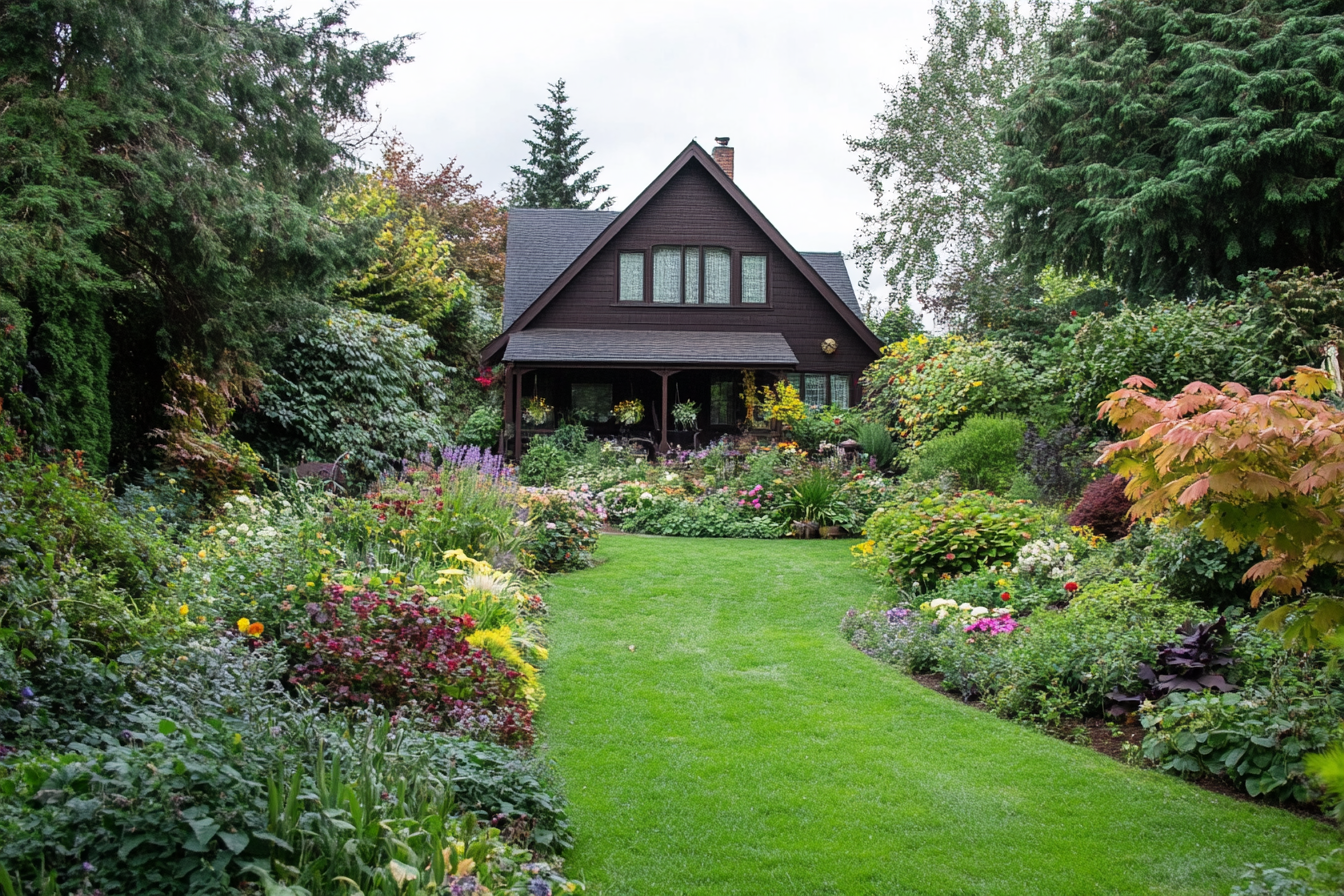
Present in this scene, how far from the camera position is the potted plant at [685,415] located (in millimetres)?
19266

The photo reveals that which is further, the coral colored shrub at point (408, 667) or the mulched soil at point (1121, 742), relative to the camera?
the coral colored shrub at point (408, 667)

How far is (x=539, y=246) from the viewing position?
22.3 metres

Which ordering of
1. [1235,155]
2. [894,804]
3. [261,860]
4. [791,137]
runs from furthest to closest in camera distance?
[791,137], [1235,155], [894,804], [261,860]

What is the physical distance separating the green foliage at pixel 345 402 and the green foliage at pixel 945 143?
16.8 meters

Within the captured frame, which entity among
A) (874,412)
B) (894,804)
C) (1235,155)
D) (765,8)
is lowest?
(894,804)

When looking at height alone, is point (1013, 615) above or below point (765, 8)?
below

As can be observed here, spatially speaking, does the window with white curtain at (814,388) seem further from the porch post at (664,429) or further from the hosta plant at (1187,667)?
the hosta plant at (1187,667)

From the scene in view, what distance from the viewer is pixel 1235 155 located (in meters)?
13.5

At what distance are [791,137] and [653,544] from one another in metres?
18.5

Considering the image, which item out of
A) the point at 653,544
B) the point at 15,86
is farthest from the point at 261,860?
the point at 653,544

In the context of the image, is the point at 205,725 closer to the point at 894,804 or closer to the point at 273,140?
the point at 894,804

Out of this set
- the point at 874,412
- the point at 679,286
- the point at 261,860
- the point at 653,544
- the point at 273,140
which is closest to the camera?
the point at 261,860

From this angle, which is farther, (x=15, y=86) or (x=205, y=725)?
(x=15, y=86)

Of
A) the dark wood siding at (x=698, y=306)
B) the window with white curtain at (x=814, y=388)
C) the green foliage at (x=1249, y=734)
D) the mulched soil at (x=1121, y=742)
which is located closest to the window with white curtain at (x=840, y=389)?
the window with white curtain at (x=814, y=388)
